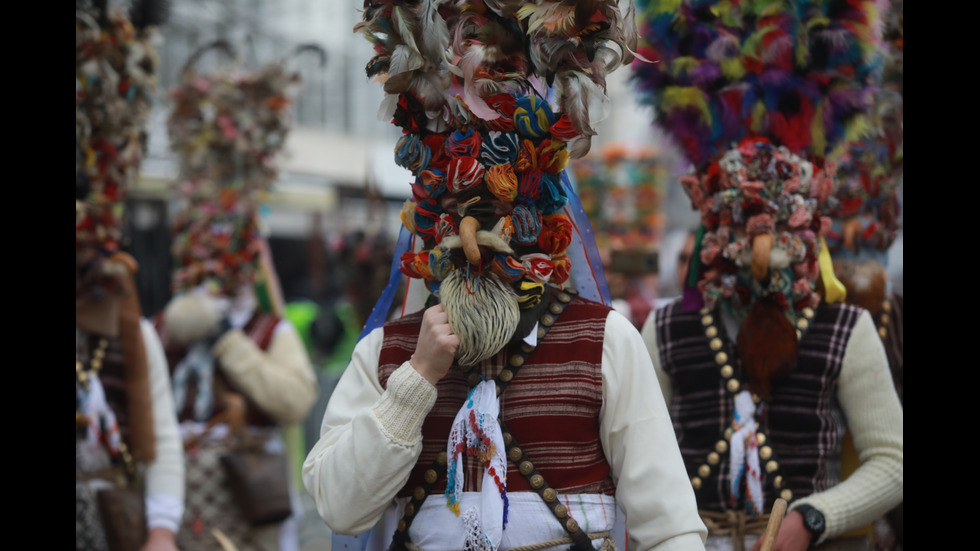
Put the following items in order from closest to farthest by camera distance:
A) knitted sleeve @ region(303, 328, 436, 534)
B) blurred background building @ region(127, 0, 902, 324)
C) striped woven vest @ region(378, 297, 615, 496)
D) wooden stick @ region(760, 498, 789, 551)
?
knitted sleeve @ region(303, 328, 436, 534), striped woven vest @ region(378, 297, 615, 496), wooden stick @ region(760, 498, 789, 551), blurred background building @ region(127, 0, 902, 324)

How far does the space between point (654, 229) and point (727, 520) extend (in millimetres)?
7842

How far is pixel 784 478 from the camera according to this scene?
117 inches

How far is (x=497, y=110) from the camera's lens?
2.22 metres

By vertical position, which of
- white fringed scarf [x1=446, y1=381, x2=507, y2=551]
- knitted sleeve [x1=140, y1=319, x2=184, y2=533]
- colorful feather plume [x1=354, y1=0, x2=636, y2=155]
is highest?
colorful feather plume [x1=354, y1=0, x2=636, y2=155]

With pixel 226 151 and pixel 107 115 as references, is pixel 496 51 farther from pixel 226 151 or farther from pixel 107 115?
pixel 226 151

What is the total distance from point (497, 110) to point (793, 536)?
5.30ft

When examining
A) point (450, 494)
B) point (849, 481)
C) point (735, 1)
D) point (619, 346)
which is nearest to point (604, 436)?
point (619, 346)

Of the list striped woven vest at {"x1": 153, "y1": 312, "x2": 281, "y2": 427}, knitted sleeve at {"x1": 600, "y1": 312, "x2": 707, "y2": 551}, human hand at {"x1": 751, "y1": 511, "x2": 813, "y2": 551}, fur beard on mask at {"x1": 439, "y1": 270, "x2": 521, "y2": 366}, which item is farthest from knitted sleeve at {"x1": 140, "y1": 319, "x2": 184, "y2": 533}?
human hand at {"x1": 751, "y1": 511, "x2": 813, "y2": 551}

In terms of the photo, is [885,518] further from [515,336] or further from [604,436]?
[515,336]

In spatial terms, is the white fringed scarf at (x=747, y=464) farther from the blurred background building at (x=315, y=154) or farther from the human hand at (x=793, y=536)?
the blurred background building at (x=315, y=154)

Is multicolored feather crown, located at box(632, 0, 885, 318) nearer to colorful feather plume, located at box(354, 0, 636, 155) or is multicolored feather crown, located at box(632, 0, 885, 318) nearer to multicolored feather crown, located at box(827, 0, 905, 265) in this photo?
multicolored feather crown, located at box(827, 0, 905, 265)

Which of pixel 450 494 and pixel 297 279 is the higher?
pixel 450 494

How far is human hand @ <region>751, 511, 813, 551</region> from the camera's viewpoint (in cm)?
281

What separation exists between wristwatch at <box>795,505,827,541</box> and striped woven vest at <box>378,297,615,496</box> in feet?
2.86
